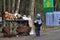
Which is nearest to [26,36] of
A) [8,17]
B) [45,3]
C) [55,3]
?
[8,17]

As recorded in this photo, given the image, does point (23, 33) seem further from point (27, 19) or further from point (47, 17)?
point (47, 17)

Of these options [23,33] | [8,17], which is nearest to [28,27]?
[23,33]

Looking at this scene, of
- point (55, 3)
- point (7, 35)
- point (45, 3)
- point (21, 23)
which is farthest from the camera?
point (55, 3)

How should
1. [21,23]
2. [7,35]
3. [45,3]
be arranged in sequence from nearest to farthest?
[7,35]
[21,23]
[45,3]

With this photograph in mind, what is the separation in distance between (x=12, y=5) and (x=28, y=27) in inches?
321

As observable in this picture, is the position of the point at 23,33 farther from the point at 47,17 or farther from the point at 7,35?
the point at 47,17

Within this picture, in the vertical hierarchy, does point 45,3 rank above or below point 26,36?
above

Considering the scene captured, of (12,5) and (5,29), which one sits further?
(12,5)

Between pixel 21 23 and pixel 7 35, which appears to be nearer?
pixel 7 35

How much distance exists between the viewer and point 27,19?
18938 mm

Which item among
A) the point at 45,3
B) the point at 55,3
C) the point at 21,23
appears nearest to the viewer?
the point at 21,23

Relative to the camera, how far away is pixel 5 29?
58.9 ft

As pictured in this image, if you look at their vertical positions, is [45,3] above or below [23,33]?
above

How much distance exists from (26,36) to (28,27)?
2.24 feet
